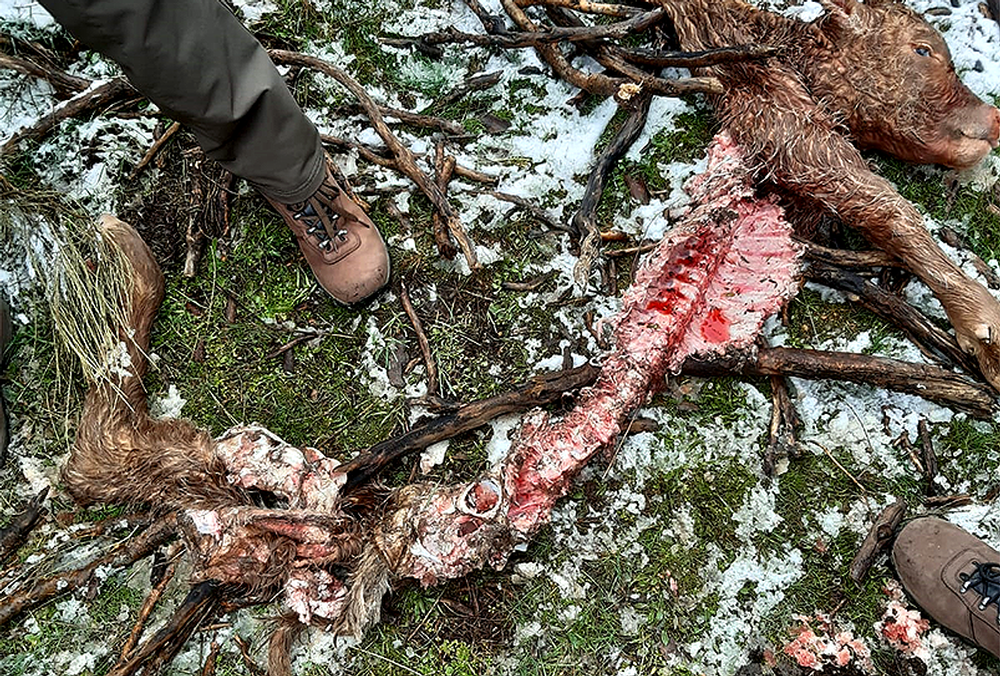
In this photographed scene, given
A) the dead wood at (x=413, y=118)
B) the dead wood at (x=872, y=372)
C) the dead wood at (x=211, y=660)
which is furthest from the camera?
the dead wood at (x=413, y=118)

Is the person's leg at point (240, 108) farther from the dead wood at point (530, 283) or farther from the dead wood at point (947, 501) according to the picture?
the dead wood at point (947, 501)

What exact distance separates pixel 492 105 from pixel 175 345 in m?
1.84

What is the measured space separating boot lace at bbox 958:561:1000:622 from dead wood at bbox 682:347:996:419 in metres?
0.60

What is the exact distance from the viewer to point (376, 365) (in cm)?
312

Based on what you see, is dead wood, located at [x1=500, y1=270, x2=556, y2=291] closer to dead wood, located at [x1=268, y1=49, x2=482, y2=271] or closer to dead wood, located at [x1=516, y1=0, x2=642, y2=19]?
dead wood, located at [x1=268, y1=49, x2=482, y2=271]

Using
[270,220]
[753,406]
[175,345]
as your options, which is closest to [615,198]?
[753,406]

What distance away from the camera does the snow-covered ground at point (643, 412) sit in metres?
2.80

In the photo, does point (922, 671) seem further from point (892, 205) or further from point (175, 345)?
point (175, 345)

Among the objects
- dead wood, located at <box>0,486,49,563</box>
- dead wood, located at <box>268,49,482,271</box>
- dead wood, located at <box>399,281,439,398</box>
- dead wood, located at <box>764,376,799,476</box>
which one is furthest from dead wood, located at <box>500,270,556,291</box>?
dead wood, located at <box>0,486,49,563</box>

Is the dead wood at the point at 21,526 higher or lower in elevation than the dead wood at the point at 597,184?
lower

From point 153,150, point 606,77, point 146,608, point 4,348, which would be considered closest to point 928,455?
point 606,77

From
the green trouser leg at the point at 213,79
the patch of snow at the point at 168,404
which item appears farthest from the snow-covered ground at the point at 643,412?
the green trouser leg at the point at 213,79

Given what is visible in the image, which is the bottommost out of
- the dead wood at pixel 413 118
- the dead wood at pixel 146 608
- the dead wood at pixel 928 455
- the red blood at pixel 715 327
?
the dead wood at pixel 146 608

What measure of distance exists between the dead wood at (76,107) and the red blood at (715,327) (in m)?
2.83
